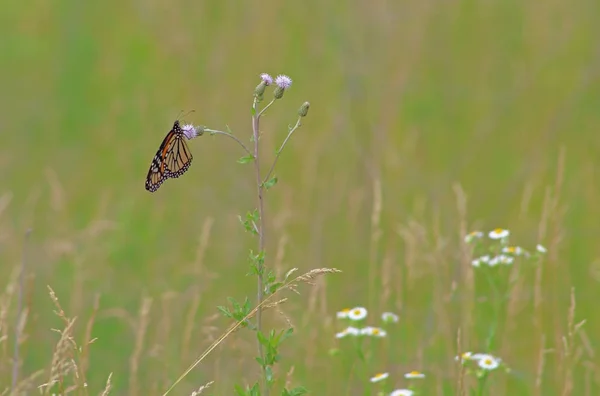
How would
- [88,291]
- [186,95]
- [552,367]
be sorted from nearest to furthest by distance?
[552,367] < [88,291] < [186,95]

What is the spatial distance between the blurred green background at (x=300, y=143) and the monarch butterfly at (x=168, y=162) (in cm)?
165

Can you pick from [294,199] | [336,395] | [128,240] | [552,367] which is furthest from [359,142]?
[336,395]

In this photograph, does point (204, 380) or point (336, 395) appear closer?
point (336, 395)

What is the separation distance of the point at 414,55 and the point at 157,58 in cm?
175

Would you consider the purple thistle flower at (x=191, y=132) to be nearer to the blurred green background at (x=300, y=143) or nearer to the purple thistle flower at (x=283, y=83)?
the purple thistle flower at (x=283, y=83)

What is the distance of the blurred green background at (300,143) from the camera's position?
4418 millimetres

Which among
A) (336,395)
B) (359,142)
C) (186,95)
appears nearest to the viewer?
(336,395)

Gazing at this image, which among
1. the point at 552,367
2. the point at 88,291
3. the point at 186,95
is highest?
the point at 186,95

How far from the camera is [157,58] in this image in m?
6.08

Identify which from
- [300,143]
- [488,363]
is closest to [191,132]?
[488,363]

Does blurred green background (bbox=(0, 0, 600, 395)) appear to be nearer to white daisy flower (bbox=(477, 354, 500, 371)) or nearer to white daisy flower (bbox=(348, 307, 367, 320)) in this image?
white daisy flower (bbox=(348, 307, 367, 320))

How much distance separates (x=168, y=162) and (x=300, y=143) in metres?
3.04

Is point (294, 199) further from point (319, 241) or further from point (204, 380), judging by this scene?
point (204, 380)

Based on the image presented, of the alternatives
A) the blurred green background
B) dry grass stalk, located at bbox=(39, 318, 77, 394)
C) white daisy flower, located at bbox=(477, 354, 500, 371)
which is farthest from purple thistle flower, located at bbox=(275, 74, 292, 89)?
the blurred green background
